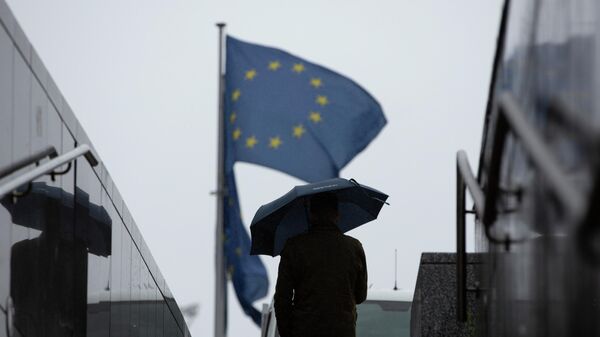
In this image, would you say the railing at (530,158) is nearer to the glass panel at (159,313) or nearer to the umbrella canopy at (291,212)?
the umbrella canopy at (291,212)

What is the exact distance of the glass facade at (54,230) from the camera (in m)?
6.47

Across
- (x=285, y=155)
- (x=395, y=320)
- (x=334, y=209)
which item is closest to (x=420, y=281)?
(x=334, y=209)

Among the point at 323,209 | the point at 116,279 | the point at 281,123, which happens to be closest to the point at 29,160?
the point at 323,209

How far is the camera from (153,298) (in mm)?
12891

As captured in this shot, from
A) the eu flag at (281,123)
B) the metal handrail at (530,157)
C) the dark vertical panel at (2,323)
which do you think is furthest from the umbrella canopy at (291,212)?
the eu flag at (281,123)

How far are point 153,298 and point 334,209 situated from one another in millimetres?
5274

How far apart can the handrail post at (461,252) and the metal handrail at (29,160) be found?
2022 millimetres

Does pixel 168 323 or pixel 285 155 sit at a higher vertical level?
pixel 285 155

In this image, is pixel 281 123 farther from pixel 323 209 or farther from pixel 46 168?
pixel 46 168

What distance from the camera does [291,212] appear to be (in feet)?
29.9

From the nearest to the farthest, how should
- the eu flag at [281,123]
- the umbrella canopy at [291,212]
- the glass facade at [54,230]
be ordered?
the glass facade at [54,230], the umbrella canopy at [291,212], the eu flag at [281,123]

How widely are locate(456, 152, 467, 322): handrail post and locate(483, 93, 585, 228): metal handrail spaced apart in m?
2.02

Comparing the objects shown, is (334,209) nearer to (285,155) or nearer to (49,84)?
(49,84)

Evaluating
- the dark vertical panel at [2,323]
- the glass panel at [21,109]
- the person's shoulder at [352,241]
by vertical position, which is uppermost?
the glass panel at [21,109]
